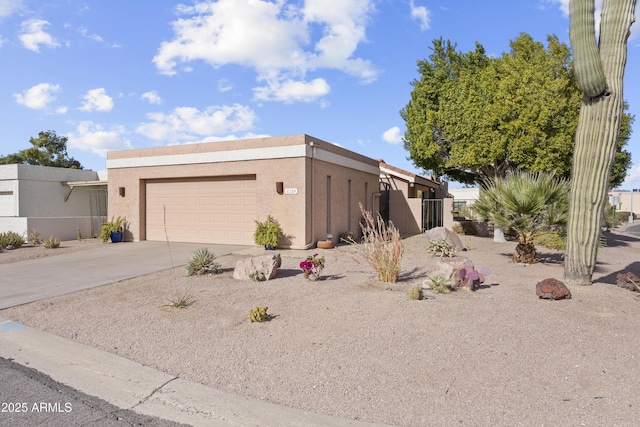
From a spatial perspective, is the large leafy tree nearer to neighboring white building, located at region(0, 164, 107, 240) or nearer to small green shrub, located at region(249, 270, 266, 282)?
small green shrub, located at region(249, 270, 266, 282)

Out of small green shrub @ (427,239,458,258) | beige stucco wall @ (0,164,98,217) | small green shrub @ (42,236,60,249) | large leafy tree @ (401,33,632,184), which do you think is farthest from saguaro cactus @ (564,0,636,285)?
beige stucco wall @ (0,164,98,217)

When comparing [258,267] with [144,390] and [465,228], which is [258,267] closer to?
[144,390]

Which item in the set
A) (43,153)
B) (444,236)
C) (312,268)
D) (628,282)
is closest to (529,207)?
(628,282)

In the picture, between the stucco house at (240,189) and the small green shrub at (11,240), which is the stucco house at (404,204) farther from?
the small green shrub at (11,240)

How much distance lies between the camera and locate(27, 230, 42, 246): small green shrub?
52.7 ft

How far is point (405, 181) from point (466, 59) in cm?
788

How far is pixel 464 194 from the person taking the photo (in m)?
51.3

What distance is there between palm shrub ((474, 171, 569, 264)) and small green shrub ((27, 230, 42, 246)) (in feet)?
54.2

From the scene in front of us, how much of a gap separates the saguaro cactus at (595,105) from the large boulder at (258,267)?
5.51 m

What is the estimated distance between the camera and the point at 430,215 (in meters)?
21.0

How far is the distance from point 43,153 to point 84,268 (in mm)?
28962

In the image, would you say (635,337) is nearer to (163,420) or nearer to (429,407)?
(429,407)

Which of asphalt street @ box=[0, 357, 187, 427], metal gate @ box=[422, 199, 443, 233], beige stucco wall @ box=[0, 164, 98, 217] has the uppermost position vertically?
beige stucco wall @ box=[0, 164, 98, 217]

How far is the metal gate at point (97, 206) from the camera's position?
1936cm
